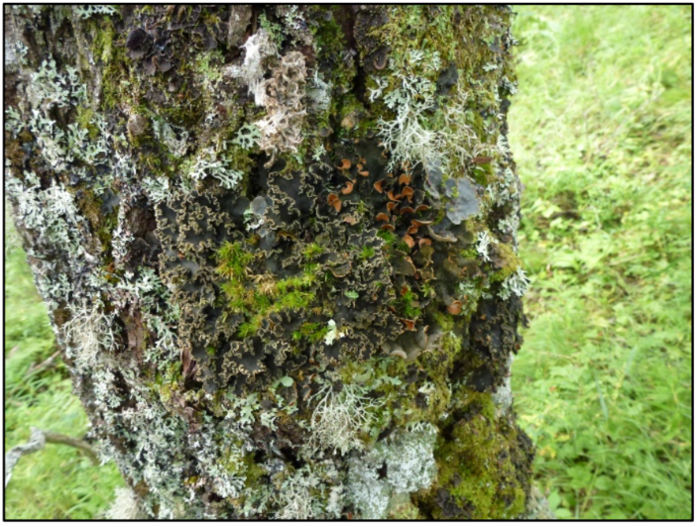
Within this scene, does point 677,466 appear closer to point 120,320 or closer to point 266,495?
point 266,495

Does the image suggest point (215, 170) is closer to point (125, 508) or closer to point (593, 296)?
point (125, 508)

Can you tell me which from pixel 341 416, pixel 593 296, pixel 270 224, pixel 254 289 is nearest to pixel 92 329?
pixel 254 289

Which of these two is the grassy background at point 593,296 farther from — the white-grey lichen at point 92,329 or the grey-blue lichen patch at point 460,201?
the grey-blue lichen patch at point 460,201

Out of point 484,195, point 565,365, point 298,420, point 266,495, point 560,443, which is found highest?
point 484,195

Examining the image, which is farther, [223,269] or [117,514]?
[117,514]

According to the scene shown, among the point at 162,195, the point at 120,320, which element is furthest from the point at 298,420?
the point at 162,195

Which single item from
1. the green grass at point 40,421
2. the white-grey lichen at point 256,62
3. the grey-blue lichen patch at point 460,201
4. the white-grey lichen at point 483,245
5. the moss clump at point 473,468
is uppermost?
the white-grey lichen at point 256,62

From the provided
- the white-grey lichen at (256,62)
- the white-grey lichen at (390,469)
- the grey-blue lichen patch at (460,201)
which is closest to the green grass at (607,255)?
the white-grey lichen at (390,469)
